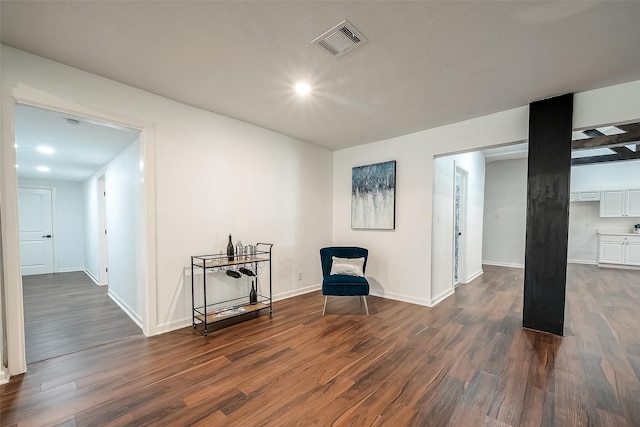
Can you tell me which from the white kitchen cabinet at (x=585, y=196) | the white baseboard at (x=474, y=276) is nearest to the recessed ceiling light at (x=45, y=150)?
the white baseboard at (x=474, y=276)

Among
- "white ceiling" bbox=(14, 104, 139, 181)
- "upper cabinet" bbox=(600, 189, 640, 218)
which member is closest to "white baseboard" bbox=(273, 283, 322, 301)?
"white ceiling" bbox=(14, 104, 139, 181)

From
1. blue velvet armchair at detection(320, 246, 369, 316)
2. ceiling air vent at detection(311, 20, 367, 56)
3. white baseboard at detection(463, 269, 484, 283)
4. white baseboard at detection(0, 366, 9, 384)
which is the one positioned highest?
ceiling air vent at detection(311, 20, 367, 56)

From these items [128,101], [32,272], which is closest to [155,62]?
[128,101]

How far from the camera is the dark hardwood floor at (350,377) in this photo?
1647 millimetres

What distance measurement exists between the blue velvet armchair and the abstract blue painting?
2.08 ft

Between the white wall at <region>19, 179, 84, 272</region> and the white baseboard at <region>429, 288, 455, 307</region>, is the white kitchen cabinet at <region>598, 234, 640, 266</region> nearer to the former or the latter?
the white baseboard at <region>429, 288, 455, 307</region>

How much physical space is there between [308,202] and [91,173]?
4.95 metres

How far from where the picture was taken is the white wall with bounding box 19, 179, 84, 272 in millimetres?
6316

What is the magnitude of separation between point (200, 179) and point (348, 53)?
7.02ft

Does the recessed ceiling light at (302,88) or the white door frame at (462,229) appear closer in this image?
the recessed ceiling light at (302,88)

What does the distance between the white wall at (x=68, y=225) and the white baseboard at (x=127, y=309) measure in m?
3.57

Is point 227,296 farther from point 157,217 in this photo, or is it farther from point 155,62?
point 155,62

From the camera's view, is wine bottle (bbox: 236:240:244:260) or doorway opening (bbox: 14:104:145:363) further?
wine bottle (bbox: 236:240:244:260)

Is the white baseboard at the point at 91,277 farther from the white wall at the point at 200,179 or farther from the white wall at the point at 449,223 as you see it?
the white wall at the point at 449,223
